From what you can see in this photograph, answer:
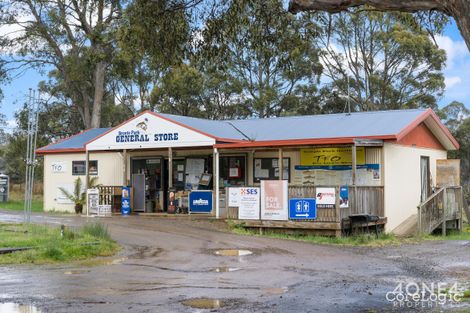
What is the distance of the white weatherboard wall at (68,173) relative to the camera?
27.8m

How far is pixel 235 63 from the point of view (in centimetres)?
4688

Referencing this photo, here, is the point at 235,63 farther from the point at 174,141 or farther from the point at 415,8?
the point at 415,8

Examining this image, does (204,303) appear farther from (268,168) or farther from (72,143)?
(72,143)

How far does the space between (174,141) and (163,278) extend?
13206mm

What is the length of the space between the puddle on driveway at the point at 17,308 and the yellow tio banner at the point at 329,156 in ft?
49.7

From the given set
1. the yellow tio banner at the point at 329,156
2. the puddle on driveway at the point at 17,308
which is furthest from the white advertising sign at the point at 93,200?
the puddle on driveway at the point at 17,308

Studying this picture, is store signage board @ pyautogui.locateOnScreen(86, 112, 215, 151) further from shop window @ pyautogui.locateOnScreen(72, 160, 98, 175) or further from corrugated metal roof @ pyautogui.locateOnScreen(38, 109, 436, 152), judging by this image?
shop window @ pyautogui.locateOnScreen(72, 160, 98, 175)

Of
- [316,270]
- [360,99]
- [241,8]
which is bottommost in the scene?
[316,270]

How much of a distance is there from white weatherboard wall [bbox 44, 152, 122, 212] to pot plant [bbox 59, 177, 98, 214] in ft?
1.16

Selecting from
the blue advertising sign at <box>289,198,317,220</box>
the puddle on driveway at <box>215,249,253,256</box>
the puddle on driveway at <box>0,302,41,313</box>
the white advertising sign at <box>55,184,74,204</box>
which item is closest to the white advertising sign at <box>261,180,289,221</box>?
the blue advertising sign at <box>289,198,317,220</box>

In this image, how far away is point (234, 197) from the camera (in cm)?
2000

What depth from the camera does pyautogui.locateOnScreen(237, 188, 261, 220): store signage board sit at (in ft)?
64.0

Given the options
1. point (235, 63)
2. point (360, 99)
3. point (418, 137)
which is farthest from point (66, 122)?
point (418, 137)

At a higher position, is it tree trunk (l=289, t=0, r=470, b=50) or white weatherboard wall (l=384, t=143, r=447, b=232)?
tree trunk (l=289, t=0, r=470, b=50)
